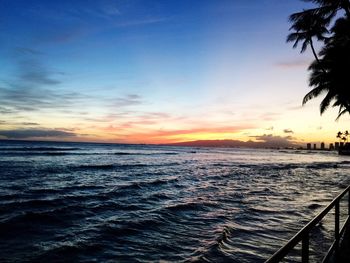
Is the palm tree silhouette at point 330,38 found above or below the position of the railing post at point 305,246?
above

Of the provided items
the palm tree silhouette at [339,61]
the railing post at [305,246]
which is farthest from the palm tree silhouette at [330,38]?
the railing post at [305,246]

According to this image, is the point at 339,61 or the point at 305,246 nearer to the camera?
the point at 305,246

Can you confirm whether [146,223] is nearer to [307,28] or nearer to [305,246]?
[305,246]

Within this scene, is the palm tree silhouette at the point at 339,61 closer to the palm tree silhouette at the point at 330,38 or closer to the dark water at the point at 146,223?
the palm tree silhouette at the point at 330,38

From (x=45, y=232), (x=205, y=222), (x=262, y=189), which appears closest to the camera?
(x=45, y=232)

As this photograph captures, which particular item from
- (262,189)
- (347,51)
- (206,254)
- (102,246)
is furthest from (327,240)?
(347,51)

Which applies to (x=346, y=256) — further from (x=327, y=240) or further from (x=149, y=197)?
(x=149, y=197)

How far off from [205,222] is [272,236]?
2.44 metres

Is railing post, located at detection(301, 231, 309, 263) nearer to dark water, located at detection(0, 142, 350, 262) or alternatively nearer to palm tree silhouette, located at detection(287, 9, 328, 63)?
dark water, located at detection(0, 142, 350, 262)

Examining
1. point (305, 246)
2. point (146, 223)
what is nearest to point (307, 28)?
point (146, 223)

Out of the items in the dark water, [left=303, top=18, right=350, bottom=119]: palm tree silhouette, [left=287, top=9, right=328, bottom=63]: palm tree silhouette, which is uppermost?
[left=287, top=9, right=328, bottom=63]: palm tree silhouette

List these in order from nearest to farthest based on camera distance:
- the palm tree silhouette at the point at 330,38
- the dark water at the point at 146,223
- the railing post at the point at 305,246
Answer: the railing post at the point at 305,246 → the dark water at the point at 146,223 → the palm tree silhouette at the point at 330,38

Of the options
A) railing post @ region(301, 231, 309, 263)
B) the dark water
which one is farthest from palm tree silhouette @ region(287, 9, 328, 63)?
railing post @ region(301, 231, 309, 263)

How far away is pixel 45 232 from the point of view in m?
8.77
